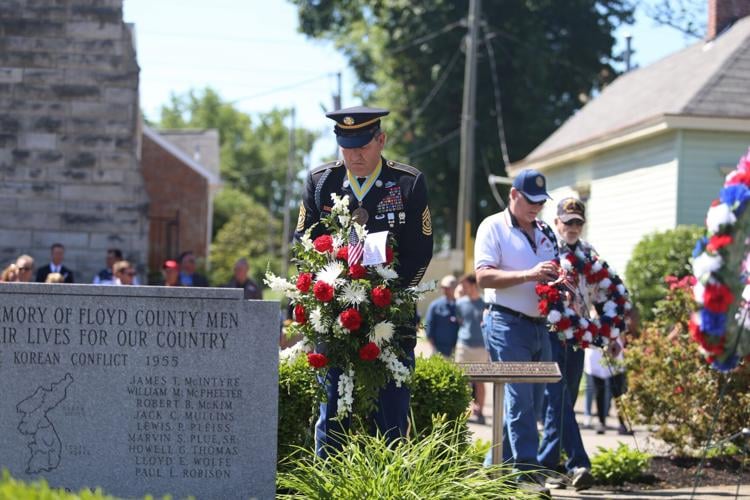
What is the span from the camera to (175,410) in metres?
6.68

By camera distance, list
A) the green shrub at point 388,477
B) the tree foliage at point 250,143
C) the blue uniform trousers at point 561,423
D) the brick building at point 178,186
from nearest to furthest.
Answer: the green shrub at point 388,477 → the blue uniform trousers at point 561,423 → the brick building at point 178,186 → the tree foliage at point 250,143

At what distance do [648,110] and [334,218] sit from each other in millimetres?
17355

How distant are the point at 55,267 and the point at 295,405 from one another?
31.1ft

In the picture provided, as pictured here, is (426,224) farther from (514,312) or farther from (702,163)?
(702,163)

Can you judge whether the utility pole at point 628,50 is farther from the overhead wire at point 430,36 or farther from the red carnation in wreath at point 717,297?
the red carnation in wreath at point 717,297

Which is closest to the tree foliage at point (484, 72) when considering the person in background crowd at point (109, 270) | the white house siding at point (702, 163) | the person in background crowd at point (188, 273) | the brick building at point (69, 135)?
the white house siding at point (702, 163)

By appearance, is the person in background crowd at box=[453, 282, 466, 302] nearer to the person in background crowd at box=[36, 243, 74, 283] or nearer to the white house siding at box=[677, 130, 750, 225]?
the person in background crowd at box=[36, 243, 74, 283]

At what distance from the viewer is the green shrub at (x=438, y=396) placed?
863 centimetres

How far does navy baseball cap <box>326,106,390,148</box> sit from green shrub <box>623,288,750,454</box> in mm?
4260

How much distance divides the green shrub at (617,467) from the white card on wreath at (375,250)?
364 cm

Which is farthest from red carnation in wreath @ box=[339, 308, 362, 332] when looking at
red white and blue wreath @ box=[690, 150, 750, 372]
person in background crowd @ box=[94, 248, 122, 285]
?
person in background crowd @ box=[94, 248, 122, 285]

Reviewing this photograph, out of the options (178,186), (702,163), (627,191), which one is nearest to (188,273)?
(702,163)

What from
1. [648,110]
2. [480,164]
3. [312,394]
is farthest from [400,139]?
[312,394]

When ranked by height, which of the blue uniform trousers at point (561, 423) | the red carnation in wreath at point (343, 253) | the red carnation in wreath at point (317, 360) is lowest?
the blue uniform trousers at point (561, 423)
